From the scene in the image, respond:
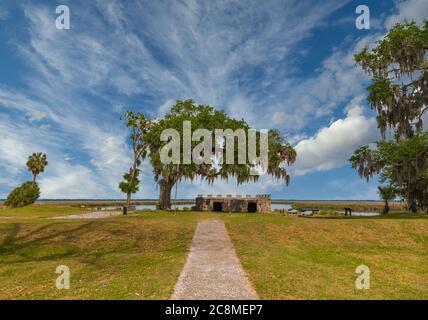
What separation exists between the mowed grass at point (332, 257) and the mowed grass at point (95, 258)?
133 inches

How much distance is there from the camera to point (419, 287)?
1112 cm

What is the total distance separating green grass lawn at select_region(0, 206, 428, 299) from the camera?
32.8ft

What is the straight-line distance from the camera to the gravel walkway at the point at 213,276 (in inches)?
350


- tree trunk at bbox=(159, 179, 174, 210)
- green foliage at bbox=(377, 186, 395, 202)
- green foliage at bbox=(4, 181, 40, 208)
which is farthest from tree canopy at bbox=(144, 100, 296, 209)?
green foliage at bbox=(4, 181, 40, 208)

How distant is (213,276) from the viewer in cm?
1089

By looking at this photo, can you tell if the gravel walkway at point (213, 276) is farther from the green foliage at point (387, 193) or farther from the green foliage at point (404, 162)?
the green foliage at point (387, 193)

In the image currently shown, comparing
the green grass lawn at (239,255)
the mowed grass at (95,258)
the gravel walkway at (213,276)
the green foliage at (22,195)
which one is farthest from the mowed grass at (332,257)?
the green foliage at (22,195)

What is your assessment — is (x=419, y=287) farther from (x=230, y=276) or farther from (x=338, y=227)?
(x=338, y=227)

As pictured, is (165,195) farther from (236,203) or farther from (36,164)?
(36,164)

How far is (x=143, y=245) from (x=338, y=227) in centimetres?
1430

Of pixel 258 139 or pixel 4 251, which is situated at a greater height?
pixel 258 139

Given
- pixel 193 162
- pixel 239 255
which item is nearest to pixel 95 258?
pixel 239 255

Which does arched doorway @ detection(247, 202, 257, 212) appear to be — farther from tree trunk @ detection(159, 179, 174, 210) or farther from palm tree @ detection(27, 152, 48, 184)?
palm tree @ detection(27, 152, 48, 184)
